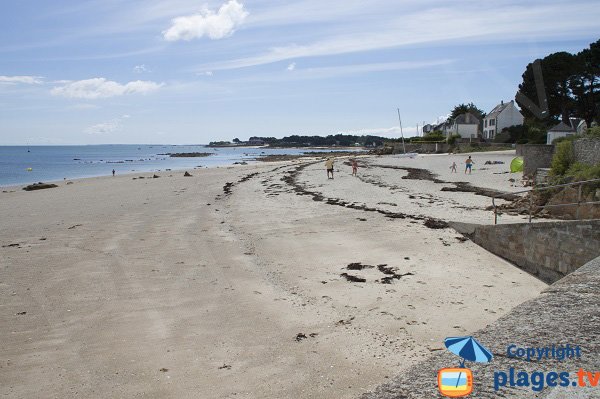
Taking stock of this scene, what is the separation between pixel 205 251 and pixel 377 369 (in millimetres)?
7178

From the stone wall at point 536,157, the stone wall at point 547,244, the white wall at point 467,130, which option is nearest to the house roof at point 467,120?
the white wall at point 467,130

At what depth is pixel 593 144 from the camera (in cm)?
1459

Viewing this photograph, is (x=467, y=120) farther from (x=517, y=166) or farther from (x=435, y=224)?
(x=435, y=224)

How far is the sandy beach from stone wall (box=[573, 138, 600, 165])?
11.9 feet

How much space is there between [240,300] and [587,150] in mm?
12906

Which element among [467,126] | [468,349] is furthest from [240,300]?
[467,126]

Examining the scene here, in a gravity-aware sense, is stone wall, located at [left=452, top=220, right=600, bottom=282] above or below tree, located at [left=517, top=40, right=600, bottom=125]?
below

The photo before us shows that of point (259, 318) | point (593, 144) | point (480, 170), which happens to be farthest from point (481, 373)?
point (480, 170)

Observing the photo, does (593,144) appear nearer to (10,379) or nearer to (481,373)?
(481,373)

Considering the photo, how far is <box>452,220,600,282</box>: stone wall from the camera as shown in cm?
905

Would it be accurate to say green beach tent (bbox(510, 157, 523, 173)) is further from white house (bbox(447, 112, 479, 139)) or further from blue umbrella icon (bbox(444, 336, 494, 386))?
white house (bbox(447, 112, 479, 139))

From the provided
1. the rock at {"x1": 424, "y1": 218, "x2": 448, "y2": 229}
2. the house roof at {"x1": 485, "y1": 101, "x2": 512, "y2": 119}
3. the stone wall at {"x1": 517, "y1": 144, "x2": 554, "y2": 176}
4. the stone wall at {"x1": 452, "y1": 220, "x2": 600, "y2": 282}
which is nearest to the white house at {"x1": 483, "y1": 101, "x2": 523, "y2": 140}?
the house roof at {"x1": 485, "y1": 101, "x2": 512, "y2": 119}

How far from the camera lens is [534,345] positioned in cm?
424

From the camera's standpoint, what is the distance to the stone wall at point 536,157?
20.9 metres
